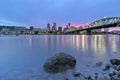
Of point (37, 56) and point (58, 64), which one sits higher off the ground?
point (58, 64)

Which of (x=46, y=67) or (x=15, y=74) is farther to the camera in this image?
(x=46, y=67)

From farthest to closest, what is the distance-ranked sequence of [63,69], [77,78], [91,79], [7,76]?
1. [63,69]
2. [7,76]
3. [77,78]
4. [91,79]

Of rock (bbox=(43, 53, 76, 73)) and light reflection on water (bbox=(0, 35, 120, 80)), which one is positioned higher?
rock (bbox=(43, 53, 76, 73))

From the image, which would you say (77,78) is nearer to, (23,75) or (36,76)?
(36,76)

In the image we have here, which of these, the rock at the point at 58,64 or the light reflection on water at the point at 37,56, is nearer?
the rock at the point at 58,64

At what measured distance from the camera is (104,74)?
13969 millimetres

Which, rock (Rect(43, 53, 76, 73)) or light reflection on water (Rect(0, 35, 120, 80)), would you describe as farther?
light reflection on water (Rect(0, 35, 120, 80))

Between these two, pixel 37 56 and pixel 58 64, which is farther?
pixel 37 56

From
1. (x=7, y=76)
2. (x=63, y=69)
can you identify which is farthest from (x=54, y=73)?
(x=7, y=76)

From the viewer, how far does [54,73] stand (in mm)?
14805

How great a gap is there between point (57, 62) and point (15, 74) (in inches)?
122

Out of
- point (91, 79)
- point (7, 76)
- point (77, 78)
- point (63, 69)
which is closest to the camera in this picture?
point (91, 79)

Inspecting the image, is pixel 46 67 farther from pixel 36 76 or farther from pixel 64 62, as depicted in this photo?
pixel 36 76

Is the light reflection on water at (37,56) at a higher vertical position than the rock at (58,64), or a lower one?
lower
